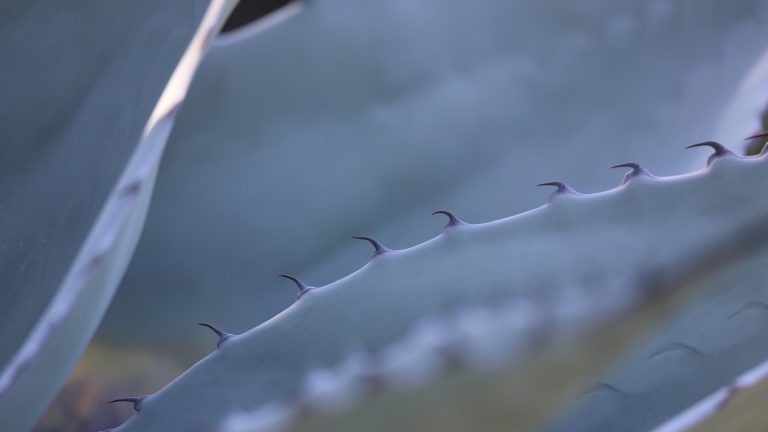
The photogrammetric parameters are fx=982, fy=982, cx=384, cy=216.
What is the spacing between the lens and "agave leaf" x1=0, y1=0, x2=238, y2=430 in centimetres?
38

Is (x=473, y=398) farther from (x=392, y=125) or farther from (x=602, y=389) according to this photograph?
(x=392, y=125)

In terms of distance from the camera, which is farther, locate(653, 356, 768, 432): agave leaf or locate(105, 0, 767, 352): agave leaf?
locate(105, 0, 767, 352): agave leaf

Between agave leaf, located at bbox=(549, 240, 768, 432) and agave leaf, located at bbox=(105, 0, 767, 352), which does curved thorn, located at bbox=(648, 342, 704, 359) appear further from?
agave leaf, located at bbox=(105, 0, 767, 352)

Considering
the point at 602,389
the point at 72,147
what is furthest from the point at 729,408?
the point at 72,147

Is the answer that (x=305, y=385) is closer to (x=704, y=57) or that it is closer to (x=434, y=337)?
(x=434, y=337)

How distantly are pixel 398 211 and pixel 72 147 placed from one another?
0.27 meters

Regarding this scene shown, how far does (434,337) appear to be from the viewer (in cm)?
37

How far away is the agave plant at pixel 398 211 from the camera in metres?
0.37

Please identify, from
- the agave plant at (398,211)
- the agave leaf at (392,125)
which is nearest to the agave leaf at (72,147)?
the agave plant at (398,211)

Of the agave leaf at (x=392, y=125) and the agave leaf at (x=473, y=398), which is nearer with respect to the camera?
the agave leaf at (x=473, y=398)

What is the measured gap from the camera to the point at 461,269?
1.39ft

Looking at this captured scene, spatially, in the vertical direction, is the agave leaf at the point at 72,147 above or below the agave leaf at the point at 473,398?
above

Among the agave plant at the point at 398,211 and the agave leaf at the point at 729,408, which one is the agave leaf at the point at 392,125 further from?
the agave leaf at the point at 729,408

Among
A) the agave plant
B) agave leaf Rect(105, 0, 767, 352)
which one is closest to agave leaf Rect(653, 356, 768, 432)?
the agave plant
